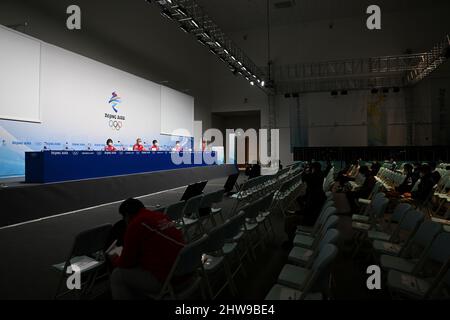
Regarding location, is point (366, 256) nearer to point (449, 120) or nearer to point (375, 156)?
point (375, 156)

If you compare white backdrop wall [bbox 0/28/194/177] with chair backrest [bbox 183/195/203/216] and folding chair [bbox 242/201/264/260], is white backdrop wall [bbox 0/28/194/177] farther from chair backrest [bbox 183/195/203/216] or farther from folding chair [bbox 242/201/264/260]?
folding chair [bbox 242/201/264/260]

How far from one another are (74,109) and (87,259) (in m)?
6.91

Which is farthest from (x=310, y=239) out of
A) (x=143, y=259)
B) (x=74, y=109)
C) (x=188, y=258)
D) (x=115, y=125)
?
(x=115, y=125)

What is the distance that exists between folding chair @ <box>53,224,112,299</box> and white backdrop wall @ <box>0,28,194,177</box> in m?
5.53

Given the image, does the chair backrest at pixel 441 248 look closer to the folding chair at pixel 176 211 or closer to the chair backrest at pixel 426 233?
the chair backrest at pixel 426 233

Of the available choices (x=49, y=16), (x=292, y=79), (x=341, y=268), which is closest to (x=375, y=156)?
(x=292, y=79)

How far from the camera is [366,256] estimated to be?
3510mm

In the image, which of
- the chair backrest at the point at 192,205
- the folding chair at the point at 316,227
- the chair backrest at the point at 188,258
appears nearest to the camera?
the chair backrest at the point at 188,258

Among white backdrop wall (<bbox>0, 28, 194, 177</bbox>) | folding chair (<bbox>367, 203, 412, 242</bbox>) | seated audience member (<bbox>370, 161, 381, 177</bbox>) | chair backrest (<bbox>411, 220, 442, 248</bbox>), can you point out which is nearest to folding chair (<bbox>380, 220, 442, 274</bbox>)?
chair backrest (<bbox>411, 220, 442, 248</bbox>)

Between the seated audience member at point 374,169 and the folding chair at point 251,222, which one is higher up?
the seated audience member at point 374,169

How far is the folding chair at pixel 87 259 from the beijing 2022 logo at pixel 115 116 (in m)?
7.71

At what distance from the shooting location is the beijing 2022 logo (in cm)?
955

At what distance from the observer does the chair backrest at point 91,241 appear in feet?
7.25

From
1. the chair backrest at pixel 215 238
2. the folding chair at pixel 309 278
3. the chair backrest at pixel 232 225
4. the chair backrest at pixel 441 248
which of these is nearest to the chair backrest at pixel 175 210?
the chair backrest at pixel 232 225
